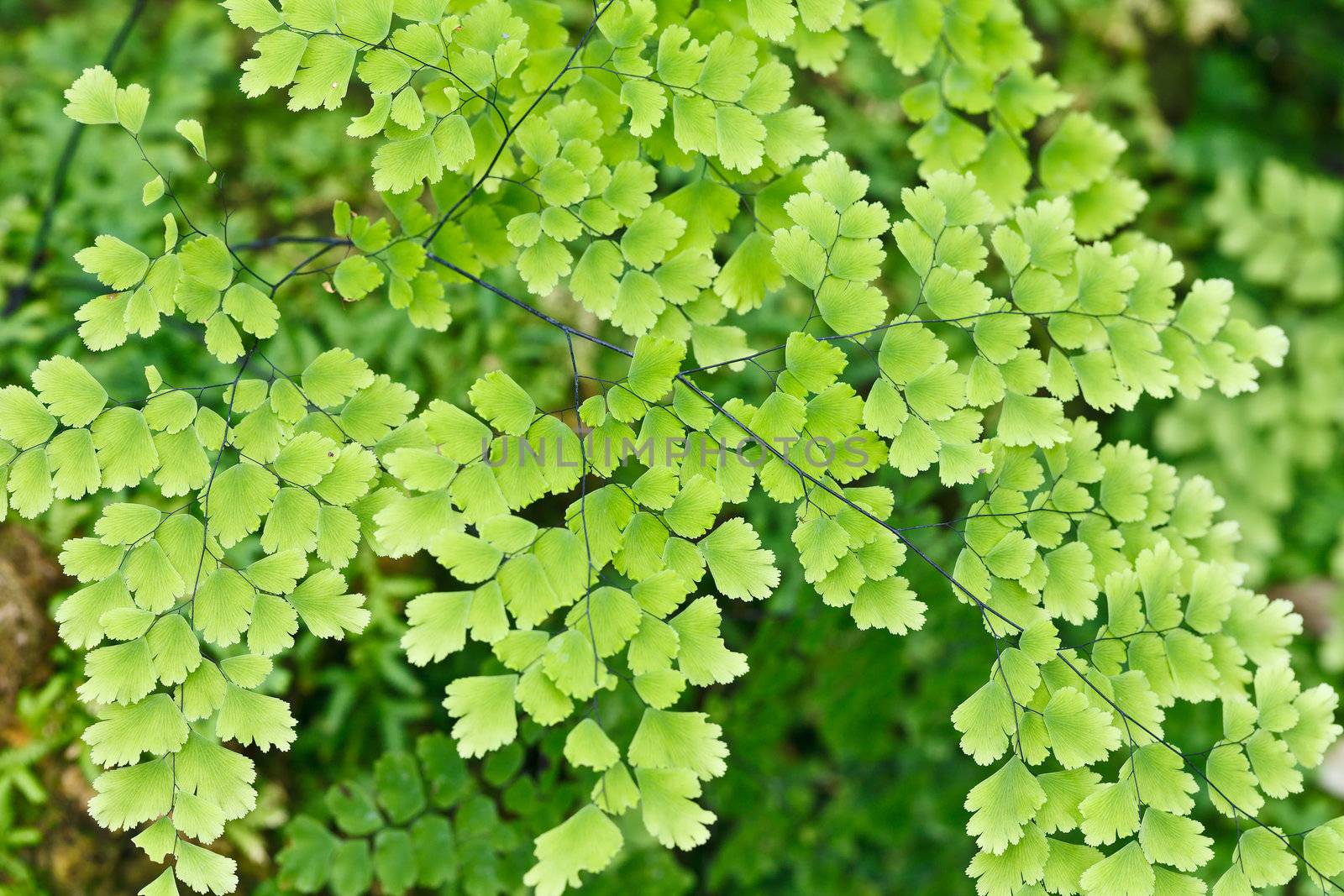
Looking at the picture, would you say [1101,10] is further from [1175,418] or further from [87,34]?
[87,34]

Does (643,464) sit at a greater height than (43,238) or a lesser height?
greater

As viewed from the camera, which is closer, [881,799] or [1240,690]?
[1240,690]

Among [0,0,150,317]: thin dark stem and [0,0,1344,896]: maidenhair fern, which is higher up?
[0,0,1344,896]: maidenhair fern

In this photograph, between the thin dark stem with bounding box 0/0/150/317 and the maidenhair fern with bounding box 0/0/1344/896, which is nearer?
the maidenhair fern with bounding box 0/0/1344/896

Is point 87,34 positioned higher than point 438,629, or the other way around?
point 438,629

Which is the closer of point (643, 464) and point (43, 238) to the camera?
point (643, 464)

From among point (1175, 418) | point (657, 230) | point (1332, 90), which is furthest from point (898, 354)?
point (1332, 90)

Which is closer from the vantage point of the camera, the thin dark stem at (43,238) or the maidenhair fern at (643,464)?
the maidenhair fern at (643,464)

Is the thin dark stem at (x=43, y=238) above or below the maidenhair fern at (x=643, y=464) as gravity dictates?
below
